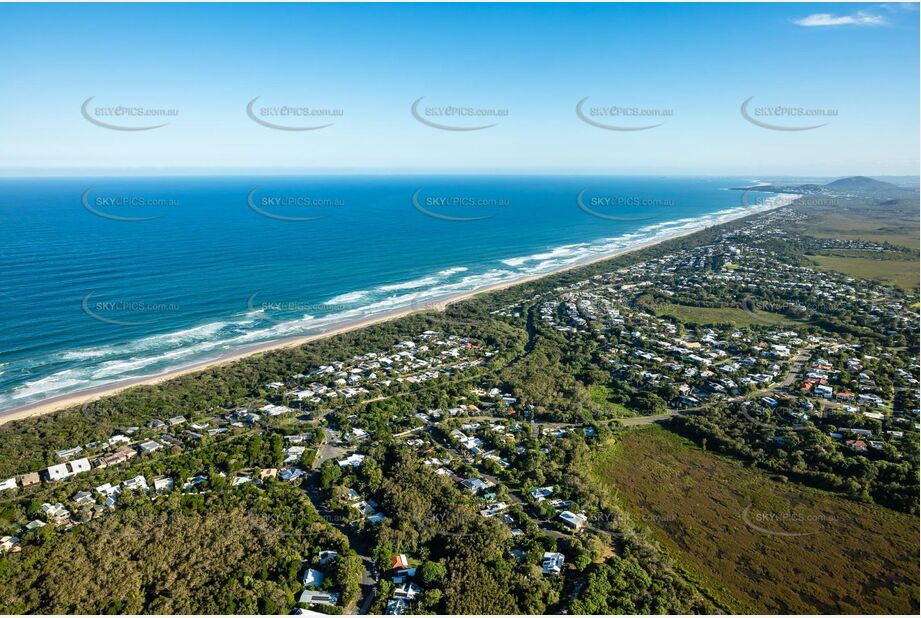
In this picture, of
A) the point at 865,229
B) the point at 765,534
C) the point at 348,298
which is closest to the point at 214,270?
the point at 348,298

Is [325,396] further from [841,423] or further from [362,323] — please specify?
[841,423]

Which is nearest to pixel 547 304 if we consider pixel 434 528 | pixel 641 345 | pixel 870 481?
pixel 641 345

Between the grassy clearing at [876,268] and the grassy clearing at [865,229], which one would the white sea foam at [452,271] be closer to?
the grassy clearing at [876,268]

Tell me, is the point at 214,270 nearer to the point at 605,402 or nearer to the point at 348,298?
the point at 348,298

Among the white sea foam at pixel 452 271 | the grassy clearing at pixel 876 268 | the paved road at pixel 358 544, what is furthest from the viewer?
the white sea foam at pixel 452 271

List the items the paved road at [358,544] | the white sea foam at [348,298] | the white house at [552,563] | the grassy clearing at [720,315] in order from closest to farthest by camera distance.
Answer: the paved road at [358,544] → the white house at [552,563] → the grassy clearing at [720,315] → the white sea foam at [348,298]

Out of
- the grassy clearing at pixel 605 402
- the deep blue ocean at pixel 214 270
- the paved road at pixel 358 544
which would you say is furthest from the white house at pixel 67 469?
the grassy clearing at pixel 605 402
